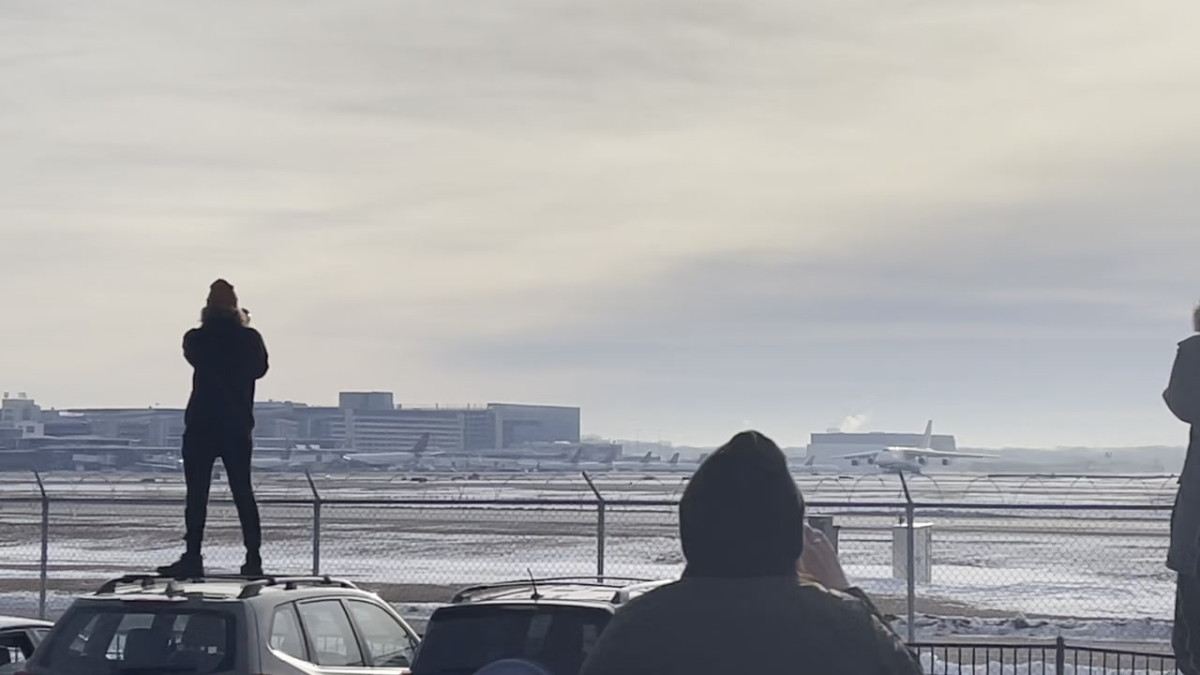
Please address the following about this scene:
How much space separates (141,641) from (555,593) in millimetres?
2329

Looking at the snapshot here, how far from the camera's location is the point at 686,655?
3783mm

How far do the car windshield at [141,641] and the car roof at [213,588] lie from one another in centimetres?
11

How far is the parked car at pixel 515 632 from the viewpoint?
28.0 feet

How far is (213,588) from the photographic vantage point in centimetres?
969

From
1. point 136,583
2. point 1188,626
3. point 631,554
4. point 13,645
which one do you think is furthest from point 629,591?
point 631,554

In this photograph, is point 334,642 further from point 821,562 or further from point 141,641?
point 821,562

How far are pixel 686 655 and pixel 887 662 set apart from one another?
0.45m

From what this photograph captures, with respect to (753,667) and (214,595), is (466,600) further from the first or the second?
(753,667)

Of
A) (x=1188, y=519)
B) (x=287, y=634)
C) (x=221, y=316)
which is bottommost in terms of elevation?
(x=287, y=634)

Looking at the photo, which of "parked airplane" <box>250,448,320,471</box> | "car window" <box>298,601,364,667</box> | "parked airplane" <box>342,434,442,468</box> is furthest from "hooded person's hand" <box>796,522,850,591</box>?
"parked airplane" <box>342,434,442,468</box>

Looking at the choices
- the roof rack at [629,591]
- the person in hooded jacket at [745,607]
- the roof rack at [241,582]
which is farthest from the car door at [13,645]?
the person in hooded jacket at [745,607]

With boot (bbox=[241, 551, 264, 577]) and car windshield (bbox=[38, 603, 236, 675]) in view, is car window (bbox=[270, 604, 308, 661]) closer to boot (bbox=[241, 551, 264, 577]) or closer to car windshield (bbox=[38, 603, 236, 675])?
car windshield (bbox=[38, 603, 236, 675])

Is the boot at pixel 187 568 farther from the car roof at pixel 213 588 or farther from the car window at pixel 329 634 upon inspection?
the car window at pixel 329 634

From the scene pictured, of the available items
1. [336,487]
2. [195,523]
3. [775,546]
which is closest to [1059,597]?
[195,523]
